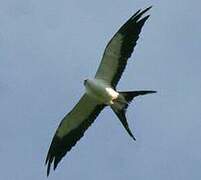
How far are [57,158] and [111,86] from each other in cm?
281

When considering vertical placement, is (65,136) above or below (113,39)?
below

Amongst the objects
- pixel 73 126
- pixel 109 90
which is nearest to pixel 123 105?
pixel 109 90

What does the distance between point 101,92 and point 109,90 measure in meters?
0.23

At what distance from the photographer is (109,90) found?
32.6m

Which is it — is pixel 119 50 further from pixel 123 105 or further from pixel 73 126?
pixel 73 126

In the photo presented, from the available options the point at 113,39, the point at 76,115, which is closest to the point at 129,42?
the point at 113,39

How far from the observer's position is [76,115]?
33719 millimetres

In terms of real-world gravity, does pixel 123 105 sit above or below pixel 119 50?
below

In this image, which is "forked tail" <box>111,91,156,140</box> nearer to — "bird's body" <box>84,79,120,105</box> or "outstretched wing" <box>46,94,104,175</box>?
"bird's body" <box>84,79,120,105</box>

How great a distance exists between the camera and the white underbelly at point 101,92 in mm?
32469

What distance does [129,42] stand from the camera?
32.5m

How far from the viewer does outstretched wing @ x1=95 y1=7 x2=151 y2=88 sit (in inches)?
1282

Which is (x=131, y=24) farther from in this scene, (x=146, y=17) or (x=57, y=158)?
(x=57, y=158)

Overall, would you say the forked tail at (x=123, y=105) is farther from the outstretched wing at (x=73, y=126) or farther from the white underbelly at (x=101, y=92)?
the outstretched wing at (x=73, y=126)
